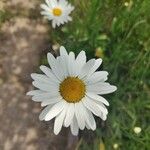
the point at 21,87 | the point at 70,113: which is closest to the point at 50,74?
the point at 70,113

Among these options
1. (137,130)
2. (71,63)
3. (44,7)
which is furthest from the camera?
(44,7)

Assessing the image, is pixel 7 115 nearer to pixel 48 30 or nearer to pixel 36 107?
pixel 36 107

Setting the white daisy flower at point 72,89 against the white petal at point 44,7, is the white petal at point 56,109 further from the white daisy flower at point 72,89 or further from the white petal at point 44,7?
the white petal at point 44,7

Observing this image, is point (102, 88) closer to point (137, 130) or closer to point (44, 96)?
point (44, 96)

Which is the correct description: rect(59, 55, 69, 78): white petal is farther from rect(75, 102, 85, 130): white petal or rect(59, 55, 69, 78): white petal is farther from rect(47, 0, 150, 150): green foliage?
rect(47, 0, 150, 150): green foliage

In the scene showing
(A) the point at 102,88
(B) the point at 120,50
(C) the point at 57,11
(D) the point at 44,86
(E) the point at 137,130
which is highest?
(C) the point at 57,11

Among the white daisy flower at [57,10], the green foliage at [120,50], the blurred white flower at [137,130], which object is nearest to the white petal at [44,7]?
the white daisy flower at [57,10]
